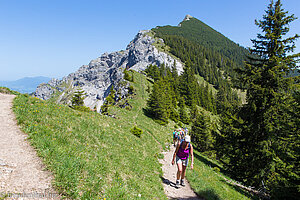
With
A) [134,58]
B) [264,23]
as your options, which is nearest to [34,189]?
[264,23]

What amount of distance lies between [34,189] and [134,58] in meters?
180

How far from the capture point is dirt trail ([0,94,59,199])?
4.24 m

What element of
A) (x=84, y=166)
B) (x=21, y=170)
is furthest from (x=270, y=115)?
(x=21, y=170)

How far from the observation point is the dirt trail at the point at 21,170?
4.24 meters

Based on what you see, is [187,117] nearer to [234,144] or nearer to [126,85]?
[126,85]

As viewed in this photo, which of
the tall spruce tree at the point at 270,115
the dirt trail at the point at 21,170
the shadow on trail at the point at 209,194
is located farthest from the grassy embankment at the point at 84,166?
the tall spruce tree at the point at 270,115

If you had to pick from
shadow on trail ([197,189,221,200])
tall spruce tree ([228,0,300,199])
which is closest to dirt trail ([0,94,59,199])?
shadow on trail ([197,189,221,200])

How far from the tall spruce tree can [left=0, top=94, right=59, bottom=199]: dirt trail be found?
→ 15.4 metres

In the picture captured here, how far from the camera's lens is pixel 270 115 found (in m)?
14.7

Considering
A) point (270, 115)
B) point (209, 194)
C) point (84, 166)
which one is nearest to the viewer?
point (84, 166)

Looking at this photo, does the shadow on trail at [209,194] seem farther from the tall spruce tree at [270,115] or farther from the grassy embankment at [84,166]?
the tall spruce tree at [270,115]

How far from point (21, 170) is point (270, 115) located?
60.6ft

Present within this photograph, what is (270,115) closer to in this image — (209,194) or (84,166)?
(209,194)

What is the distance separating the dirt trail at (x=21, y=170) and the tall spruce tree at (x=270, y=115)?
15.4 meters
